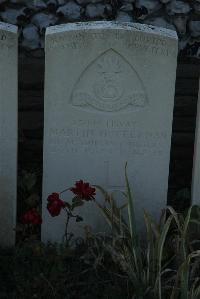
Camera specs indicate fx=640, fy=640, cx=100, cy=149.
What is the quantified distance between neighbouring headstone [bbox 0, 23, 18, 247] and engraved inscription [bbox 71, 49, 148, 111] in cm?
Answer: 38

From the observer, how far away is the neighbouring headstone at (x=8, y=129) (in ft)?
12.2

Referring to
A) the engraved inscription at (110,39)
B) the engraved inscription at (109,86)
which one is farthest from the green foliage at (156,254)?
the engraved inscription at (110,39)

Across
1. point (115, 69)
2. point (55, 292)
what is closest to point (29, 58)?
point (115, 69)

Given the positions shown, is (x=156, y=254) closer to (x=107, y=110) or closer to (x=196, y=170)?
(x=196, y=170)

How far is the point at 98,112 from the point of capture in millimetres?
3832

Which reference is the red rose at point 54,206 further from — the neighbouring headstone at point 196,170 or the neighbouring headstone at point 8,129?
the neighbouring headstone at point 196,170

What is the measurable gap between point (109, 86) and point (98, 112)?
17 cm

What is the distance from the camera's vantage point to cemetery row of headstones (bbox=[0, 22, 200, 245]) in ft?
12.1

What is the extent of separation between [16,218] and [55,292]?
0.82 metres

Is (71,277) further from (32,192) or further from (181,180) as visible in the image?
(181,180)

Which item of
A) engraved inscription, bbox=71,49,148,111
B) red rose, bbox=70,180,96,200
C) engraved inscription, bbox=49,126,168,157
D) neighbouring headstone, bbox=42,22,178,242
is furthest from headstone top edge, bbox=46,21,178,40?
red rose, bbox=70,180,96,200

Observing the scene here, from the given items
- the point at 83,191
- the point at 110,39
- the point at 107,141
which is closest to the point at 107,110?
the point at 107,141

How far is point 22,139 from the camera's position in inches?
202

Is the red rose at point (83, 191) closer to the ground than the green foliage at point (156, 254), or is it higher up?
→ higher up
